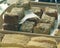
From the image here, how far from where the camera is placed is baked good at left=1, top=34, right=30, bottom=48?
147cm

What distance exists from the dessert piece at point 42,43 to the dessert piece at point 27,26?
14cm

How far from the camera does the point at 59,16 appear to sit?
1854mm

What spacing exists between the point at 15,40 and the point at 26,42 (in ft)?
0.22

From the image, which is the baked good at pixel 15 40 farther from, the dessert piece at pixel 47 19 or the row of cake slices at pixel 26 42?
the dessert piece at pixel 47 19

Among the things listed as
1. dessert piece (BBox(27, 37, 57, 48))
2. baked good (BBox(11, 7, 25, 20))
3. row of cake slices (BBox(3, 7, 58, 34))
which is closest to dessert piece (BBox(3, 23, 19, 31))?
row of cake slices (BBox(3, 7, 58, 34))

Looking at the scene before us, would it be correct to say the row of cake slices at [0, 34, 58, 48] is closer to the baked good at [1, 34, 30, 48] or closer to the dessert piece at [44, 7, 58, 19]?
the baked good at [1, 34, 30, 48]

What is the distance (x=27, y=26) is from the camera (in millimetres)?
1686

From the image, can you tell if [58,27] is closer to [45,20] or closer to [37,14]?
[45,20]

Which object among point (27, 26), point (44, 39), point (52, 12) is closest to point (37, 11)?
point (52, 12)

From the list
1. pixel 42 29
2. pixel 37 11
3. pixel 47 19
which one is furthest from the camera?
pixel 37 11

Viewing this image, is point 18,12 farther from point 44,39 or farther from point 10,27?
point 44,39

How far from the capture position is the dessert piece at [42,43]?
1.44m

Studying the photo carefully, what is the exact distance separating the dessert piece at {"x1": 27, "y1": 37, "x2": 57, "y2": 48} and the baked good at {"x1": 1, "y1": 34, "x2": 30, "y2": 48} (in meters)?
0.04

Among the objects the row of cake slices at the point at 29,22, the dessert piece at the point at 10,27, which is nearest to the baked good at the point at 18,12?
the row of cake slices at the point at 29,22
